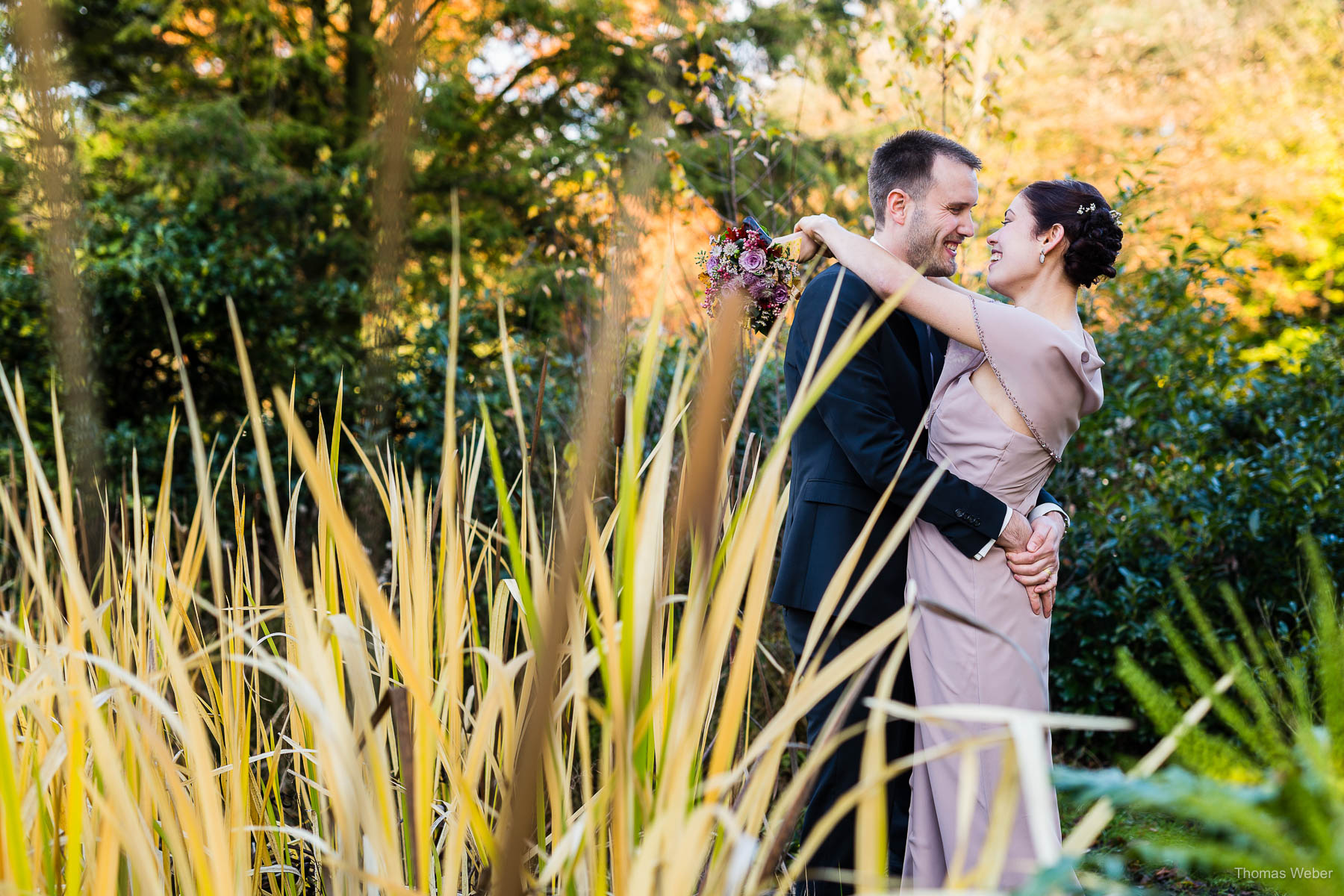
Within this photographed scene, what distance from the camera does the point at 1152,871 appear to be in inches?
112

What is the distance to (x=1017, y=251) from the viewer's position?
2.18 metres

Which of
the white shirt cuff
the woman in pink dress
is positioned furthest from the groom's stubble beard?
the white shirt cuff

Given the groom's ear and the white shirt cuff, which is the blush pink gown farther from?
the groom's ear

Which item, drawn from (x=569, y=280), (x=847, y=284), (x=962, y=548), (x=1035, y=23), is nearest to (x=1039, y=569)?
(x=962, y=548)

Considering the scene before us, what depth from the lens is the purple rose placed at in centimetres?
228

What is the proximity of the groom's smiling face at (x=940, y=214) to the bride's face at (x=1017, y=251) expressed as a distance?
0.35 ft

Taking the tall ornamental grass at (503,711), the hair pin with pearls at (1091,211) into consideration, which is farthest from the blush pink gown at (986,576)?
the tall ornamental grass at (503,711)

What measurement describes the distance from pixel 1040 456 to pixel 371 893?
1.58m

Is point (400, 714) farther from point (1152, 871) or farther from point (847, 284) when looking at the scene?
point (1152, 871)

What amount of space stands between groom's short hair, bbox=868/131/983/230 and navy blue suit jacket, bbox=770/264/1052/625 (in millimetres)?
294

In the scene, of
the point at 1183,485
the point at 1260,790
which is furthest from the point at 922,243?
the point at 1183,485

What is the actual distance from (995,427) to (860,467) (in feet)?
1.01

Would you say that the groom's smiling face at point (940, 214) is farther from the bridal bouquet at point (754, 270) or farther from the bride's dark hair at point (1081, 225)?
the bridal bouquet at point (754, 270)

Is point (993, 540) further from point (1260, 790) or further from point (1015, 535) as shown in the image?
point (1260, 790)
